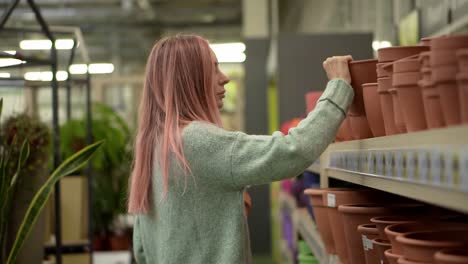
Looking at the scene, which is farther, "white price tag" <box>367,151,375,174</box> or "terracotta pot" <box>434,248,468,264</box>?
"white price tag" <box>367,151,375,174</box>

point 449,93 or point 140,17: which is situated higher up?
point 140,17

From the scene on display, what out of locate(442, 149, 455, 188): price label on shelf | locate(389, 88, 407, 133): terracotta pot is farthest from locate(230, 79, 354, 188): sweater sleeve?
locate(442, 149, 455, 188): price label on shelf

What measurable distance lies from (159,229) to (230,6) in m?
10.8

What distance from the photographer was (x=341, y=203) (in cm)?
198

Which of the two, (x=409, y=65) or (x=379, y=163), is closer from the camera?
(x=409, y=65)

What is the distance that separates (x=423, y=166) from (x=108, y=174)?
612 cm

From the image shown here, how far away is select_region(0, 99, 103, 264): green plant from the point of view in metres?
2.63

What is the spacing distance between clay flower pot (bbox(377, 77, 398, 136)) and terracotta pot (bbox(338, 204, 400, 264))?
311 millimetres

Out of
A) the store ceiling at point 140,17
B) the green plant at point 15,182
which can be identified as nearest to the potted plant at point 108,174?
the green plant at point 15,182

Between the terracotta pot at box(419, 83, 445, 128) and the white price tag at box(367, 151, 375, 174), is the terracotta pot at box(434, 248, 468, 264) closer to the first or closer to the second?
the terracotta pot at box(419, 83, 445, 128)

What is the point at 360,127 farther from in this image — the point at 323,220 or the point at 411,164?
the point at 411,164

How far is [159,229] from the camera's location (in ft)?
6.23

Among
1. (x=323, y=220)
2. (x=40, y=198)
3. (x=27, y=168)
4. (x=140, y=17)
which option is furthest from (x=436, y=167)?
(x=140, y=17)

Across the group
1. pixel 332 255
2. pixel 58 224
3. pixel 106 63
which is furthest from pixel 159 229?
pixel 106 63
